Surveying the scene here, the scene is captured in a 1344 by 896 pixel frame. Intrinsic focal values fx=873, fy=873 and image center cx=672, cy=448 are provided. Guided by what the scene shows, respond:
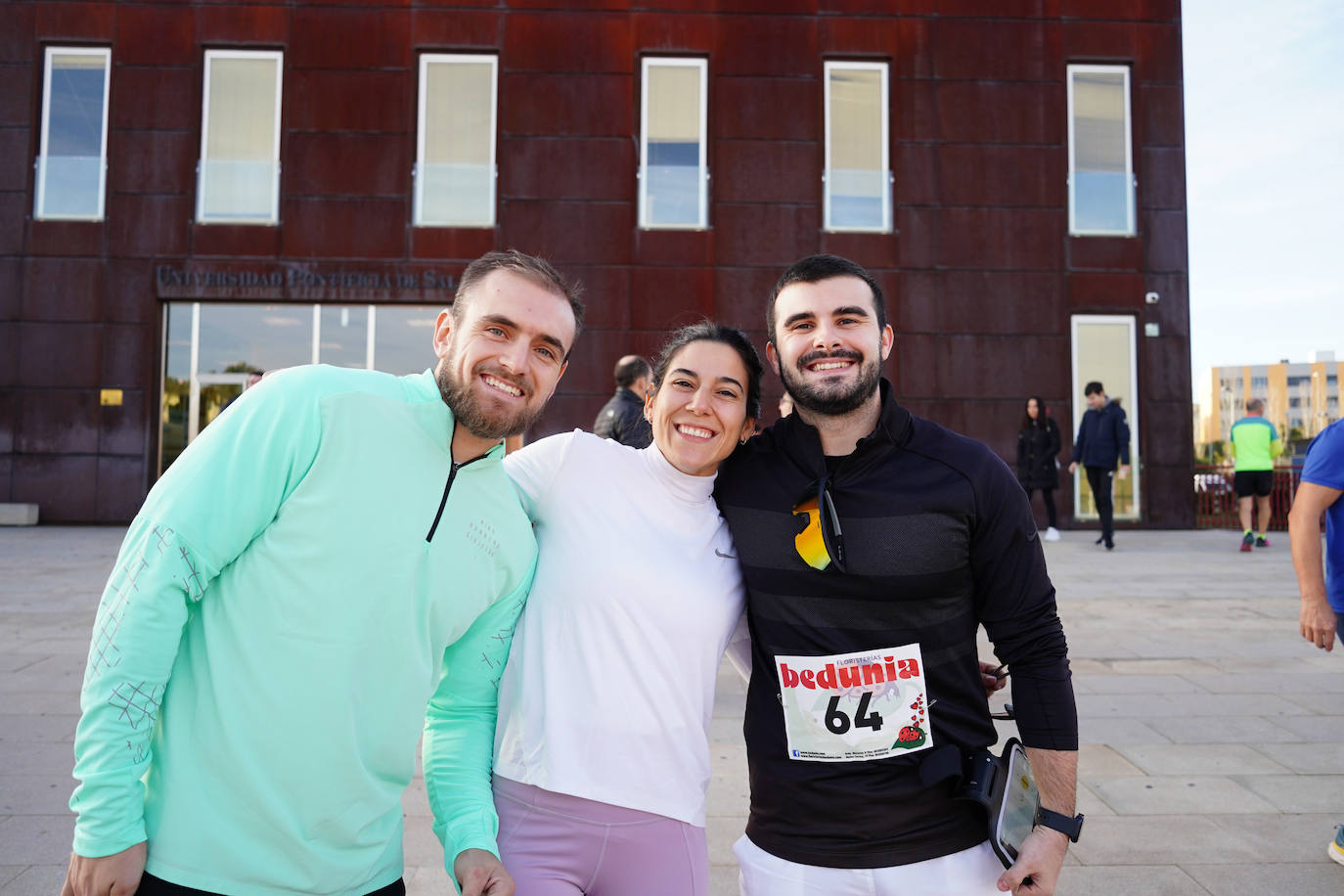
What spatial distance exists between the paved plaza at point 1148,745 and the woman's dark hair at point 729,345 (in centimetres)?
177

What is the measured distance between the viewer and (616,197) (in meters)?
14.2

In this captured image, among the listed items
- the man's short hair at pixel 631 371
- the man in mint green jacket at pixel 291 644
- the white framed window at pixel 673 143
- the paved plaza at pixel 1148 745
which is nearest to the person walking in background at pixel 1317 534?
the paved plaza at pixel 1148 745

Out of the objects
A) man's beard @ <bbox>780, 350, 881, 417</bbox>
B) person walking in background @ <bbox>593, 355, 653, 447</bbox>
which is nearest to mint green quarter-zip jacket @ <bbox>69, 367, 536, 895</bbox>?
man's beard @ <bbox>780, 350, 881, 417</bbox>

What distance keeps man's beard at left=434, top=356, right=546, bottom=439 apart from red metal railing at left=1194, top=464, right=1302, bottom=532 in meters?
15.9

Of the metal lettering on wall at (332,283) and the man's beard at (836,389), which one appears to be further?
the metal lettering on wall at (332,283)

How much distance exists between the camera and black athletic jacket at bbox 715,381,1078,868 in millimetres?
1984

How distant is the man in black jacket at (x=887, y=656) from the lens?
6.48ft

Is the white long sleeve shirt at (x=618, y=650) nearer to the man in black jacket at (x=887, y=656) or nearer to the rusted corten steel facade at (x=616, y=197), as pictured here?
the man in black jacket at (x=887, y=656)

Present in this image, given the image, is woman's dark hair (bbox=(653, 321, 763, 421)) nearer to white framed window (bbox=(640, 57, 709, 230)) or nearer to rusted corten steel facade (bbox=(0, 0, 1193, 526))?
rusted corten steel facade (bbox=(0, 0, 1193, 526))

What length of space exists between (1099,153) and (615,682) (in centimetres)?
1585

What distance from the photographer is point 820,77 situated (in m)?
14.4

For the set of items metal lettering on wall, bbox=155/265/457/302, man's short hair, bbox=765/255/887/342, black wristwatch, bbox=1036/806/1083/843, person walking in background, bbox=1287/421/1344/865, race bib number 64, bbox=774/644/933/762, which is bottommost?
black wristwatch, bbox=1036/806/1083/843

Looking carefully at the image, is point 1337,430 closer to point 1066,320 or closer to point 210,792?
point 210,792

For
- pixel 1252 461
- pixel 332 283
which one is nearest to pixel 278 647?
pixel 1252 461
